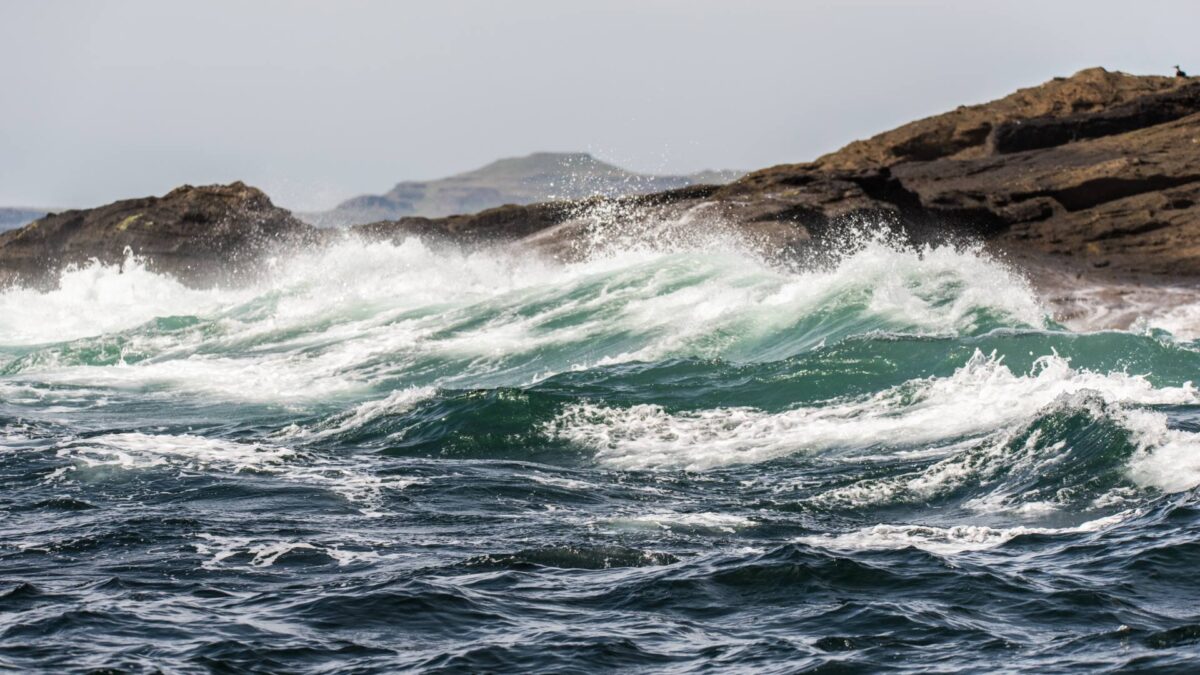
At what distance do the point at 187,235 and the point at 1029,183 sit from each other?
25.4 m

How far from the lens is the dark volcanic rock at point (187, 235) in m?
44.1

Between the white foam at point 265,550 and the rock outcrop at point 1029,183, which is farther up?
the rock outcrop at point 1029,183

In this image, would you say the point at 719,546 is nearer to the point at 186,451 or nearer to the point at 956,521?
the point at 956,521

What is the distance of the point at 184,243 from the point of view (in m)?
44.5

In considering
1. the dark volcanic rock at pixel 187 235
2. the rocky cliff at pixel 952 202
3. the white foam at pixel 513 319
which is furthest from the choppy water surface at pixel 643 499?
the dark volcanic rock at pixel 187 235

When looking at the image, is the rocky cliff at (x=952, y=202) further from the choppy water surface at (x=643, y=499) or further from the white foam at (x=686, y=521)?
the white foam at (x=686, y=521)

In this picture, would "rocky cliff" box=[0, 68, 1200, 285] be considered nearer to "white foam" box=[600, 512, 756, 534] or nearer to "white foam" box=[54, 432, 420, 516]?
"white foam" box=[54, 432, 420, 516]

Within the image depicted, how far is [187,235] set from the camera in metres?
44.7

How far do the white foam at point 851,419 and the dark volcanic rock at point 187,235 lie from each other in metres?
29.0

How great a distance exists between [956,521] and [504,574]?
3.95m

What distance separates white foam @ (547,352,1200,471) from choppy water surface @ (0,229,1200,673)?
0.07 metres

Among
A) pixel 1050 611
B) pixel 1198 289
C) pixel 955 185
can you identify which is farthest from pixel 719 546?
pixel 955 185

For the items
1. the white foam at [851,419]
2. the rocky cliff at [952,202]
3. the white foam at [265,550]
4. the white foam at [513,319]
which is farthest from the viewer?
the rocky cliff at [952,202]

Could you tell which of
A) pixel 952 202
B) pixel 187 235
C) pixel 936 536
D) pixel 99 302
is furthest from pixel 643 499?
pixel 187 235
